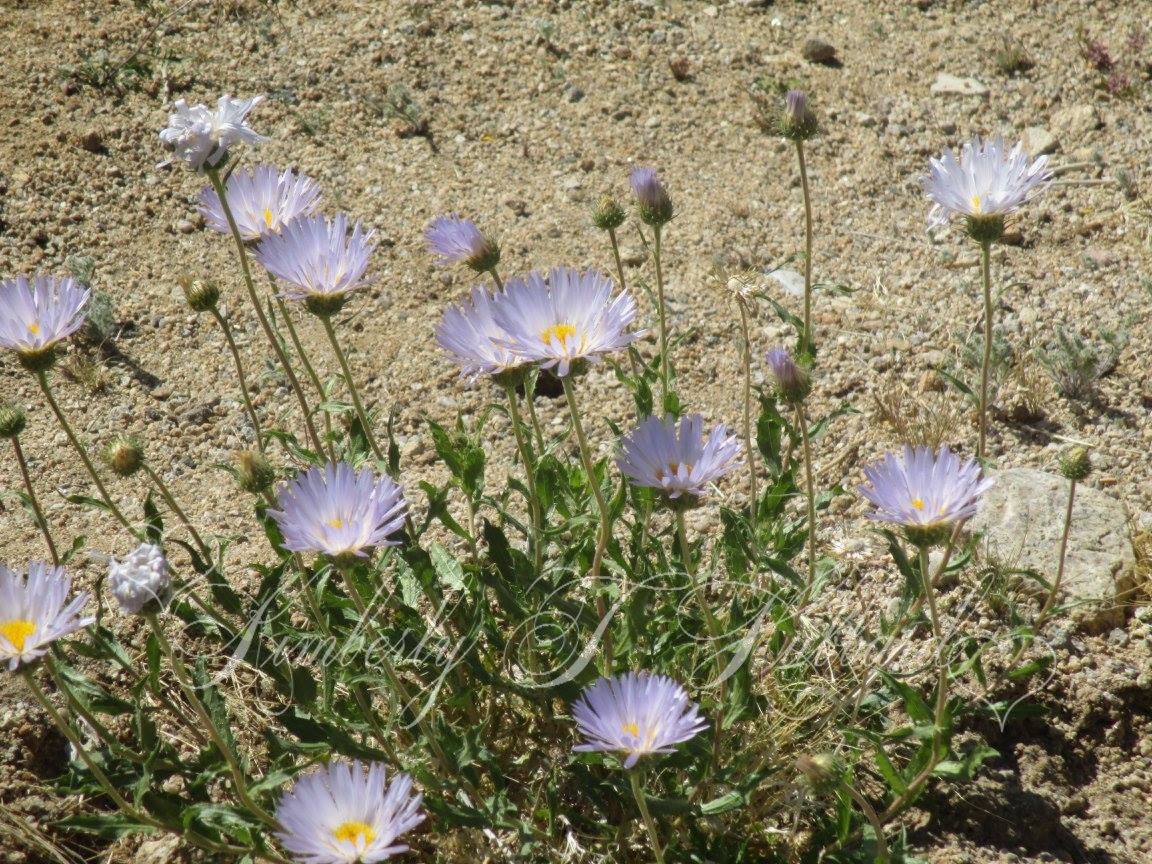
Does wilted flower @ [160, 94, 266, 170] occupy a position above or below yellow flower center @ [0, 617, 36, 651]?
above

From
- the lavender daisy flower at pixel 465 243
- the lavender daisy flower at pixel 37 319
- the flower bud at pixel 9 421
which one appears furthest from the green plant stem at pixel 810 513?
the flower bud at pixel 9 421

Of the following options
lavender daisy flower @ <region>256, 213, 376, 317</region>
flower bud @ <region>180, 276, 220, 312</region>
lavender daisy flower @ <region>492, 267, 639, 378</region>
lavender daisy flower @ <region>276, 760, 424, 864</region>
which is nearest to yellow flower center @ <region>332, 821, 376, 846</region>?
lavender daisy flower @ <region>276, 760, 424, 864</region>

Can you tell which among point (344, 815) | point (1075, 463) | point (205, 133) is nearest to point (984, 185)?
point (1075, 463)

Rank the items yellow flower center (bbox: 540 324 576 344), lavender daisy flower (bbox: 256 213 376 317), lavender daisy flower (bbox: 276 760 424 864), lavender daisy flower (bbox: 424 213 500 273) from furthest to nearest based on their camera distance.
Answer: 1. lavender daisy flower (bbox: 424 213 500 273)
2. lavender daisy flower (bbox: 256 213 376 317)
3. yellow flower center (bbox: 540 324 576 344)
4. lavender daisy flower (bbox: 276 760 424 864)

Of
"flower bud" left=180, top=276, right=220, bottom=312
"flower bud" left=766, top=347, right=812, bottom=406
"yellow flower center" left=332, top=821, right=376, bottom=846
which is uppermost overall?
"flower bud" left=180, top=276, right=220, bottom=312

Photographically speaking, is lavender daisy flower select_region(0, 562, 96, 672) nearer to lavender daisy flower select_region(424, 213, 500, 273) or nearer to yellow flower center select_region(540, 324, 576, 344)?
yellow flower center select_region(540, 324, 576, 344)

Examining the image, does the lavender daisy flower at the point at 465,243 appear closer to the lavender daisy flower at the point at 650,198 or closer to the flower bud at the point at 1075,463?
the lavender daisy flower at the point at 650,198

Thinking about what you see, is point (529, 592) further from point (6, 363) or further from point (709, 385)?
point (6, 363)
